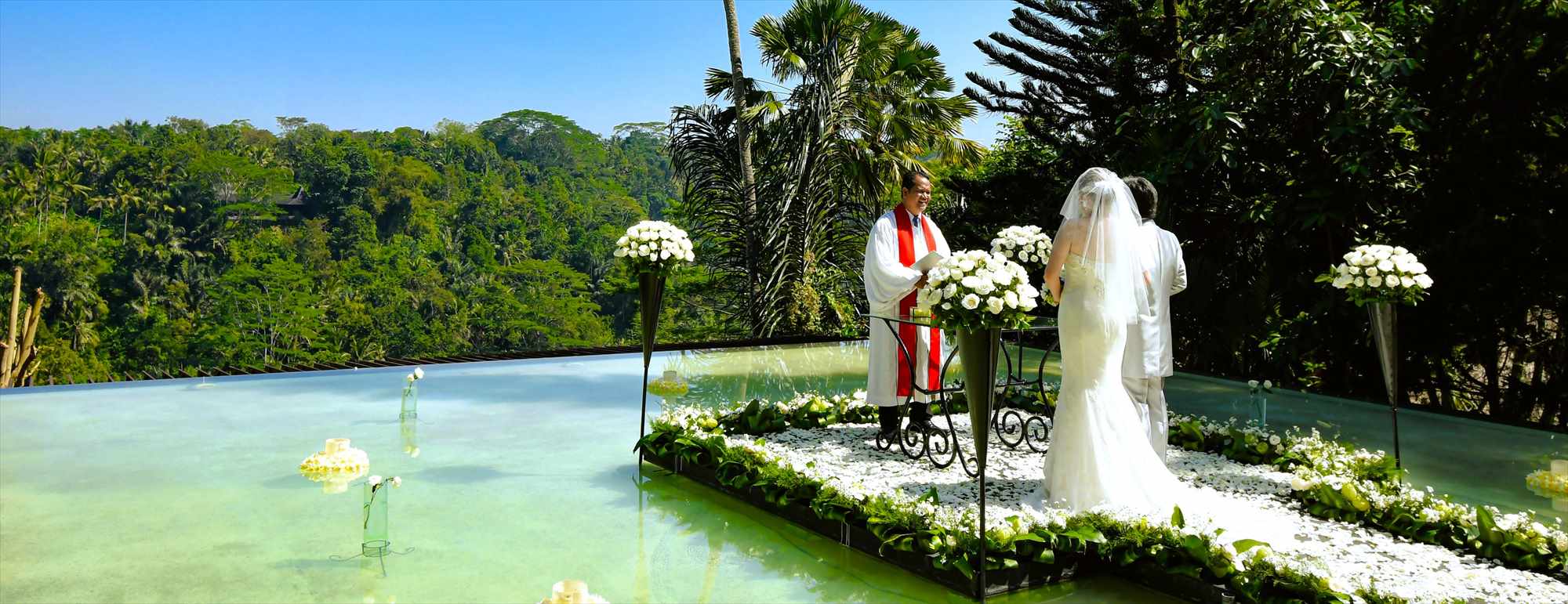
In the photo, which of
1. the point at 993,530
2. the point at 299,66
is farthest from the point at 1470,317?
the point at 299,66

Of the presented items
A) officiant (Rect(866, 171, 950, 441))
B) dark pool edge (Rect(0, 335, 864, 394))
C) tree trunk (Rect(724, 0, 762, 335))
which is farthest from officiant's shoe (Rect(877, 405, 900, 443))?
tree trunk (Rect(724, 0, 762, 335))

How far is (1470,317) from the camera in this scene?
6.38 m

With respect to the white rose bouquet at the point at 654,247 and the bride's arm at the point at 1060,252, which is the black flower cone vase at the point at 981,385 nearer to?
the bride's arm at the point at 1060,252

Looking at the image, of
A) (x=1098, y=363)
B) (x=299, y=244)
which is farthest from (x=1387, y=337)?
(x=299, y=244)

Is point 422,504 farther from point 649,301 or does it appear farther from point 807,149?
point 807,149

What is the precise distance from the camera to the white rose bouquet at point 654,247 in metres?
4.62

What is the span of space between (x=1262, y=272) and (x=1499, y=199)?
1.72 m

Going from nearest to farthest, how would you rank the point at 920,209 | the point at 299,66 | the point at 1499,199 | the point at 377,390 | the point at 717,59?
the point at 920,209 → the point at 1499,199 → the point at 377,390 → the point at 717,59 → the point at 299,66

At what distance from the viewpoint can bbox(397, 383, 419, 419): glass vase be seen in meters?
6.06

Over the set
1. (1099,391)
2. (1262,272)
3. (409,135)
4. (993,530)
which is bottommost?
(993,530)

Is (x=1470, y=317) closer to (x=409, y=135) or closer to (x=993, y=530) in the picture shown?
(x=993, y=530)

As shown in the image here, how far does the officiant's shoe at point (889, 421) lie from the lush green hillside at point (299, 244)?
20.7 m

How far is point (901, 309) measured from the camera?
5.20 metres

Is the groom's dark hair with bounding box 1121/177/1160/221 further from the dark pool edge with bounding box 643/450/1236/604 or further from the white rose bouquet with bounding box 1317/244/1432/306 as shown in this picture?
the dark pool edge with bounding box 643/450/1236/604
